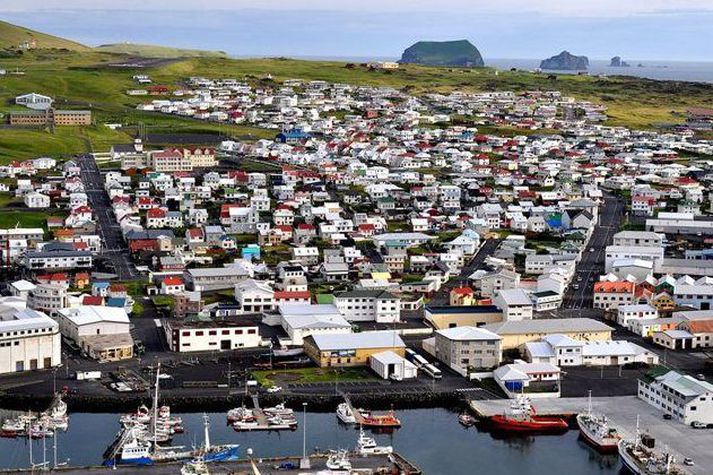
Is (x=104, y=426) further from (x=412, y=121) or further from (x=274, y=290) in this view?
(x=412, y=121)

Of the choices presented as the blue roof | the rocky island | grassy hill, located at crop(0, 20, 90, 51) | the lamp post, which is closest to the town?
the blue roof

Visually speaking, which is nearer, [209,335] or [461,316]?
[209,335]

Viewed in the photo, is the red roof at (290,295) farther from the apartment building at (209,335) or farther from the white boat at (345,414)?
the white boat at (345,414)

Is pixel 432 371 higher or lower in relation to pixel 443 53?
lower

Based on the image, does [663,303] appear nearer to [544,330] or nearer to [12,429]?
[544,330]

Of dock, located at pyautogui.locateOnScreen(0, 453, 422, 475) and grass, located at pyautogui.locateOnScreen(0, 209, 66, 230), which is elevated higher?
grass, located at pyautogui.locateOnScreen(0, 209, 66, 230)

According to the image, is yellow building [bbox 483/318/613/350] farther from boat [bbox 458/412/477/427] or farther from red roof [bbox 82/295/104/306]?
red roof [bbox 82/295/104/306]

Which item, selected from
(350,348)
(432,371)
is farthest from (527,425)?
(350,348)
